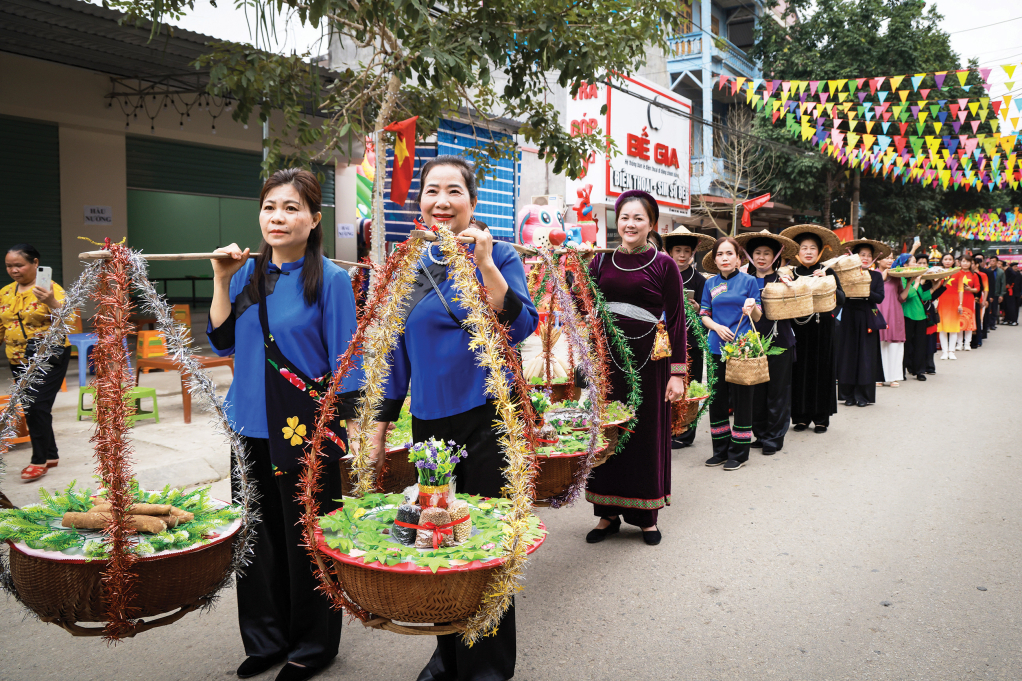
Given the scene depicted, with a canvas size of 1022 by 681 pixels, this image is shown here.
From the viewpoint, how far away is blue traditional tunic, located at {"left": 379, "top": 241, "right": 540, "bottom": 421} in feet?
8.62

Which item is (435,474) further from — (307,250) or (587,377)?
(587,377)

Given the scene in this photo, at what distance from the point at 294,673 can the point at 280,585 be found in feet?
1.04

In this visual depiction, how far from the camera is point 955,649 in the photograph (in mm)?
3016

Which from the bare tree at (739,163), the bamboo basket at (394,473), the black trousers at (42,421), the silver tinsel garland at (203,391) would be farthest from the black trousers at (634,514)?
the bare tree at (739,163)

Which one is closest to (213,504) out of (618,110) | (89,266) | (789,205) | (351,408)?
(351,408)

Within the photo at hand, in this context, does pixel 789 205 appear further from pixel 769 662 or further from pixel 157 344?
pixel 769 662

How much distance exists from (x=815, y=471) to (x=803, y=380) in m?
1.69

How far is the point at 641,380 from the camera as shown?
430 centimetres

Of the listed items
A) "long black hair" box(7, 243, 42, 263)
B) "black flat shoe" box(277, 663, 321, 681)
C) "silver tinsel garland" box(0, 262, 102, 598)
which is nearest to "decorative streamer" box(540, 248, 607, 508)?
"black flat shoe" box(277, 663, 321, 681)

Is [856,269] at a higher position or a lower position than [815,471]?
higher

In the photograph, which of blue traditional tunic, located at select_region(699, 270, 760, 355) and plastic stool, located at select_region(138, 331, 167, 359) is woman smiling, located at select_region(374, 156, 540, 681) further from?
plastic stool, located at select_region(138, 331, 167, 359)

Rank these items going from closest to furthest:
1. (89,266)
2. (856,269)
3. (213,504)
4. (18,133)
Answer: (89,266), (213,504), (856,269), (18,133)

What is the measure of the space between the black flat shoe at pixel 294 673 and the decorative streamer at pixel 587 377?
1.20 m

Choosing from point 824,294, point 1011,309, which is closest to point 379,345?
point 824,294
